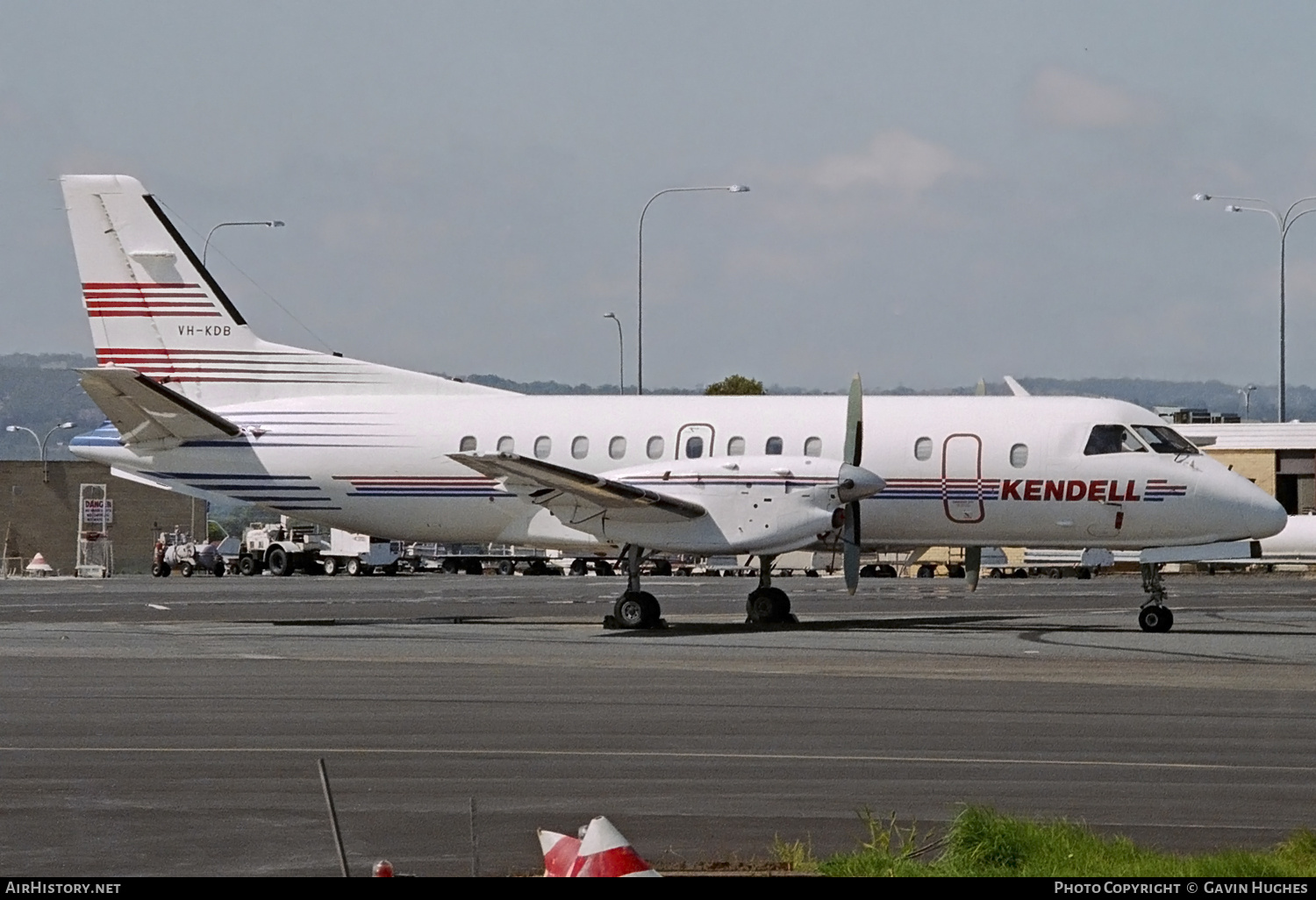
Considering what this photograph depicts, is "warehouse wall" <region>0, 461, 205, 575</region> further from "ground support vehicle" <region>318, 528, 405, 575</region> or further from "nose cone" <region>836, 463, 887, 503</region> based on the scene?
"nose cone" <region>836, 463, 887, 503</region>

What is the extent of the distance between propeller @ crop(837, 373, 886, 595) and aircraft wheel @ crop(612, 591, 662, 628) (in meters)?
3.11

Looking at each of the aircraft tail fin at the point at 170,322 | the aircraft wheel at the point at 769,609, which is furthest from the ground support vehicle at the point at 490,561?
the aircraft wheel at the point at 769,609

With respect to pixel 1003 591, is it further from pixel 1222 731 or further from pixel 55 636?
pixel 1222 731

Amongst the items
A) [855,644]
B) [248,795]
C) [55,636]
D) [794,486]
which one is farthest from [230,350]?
[248,795]

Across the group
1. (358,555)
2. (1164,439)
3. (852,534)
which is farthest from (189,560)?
(1164,439)

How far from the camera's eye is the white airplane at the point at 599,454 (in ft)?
86.8

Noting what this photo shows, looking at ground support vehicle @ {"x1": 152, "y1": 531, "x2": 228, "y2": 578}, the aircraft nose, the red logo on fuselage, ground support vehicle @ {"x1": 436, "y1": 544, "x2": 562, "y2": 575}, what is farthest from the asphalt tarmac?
ground support vehicle @ {"x1": 152, "y1": 531, "x2": 228, "y2": 578}

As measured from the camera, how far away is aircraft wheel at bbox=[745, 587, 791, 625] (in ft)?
92.6

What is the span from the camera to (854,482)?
2614 cm

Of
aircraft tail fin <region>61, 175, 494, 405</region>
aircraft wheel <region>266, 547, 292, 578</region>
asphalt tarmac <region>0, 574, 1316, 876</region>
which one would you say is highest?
aircraft tail fin <region>61, 175, 494, 405</region>

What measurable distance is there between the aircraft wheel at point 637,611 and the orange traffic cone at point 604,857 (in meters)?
20.1

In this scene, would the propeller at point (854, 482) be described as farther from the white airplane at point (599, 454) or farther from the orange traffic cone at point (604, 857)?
the orange traffic cone at point (604, 857)

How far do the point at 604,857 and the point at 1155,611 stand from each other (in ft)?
70.2
